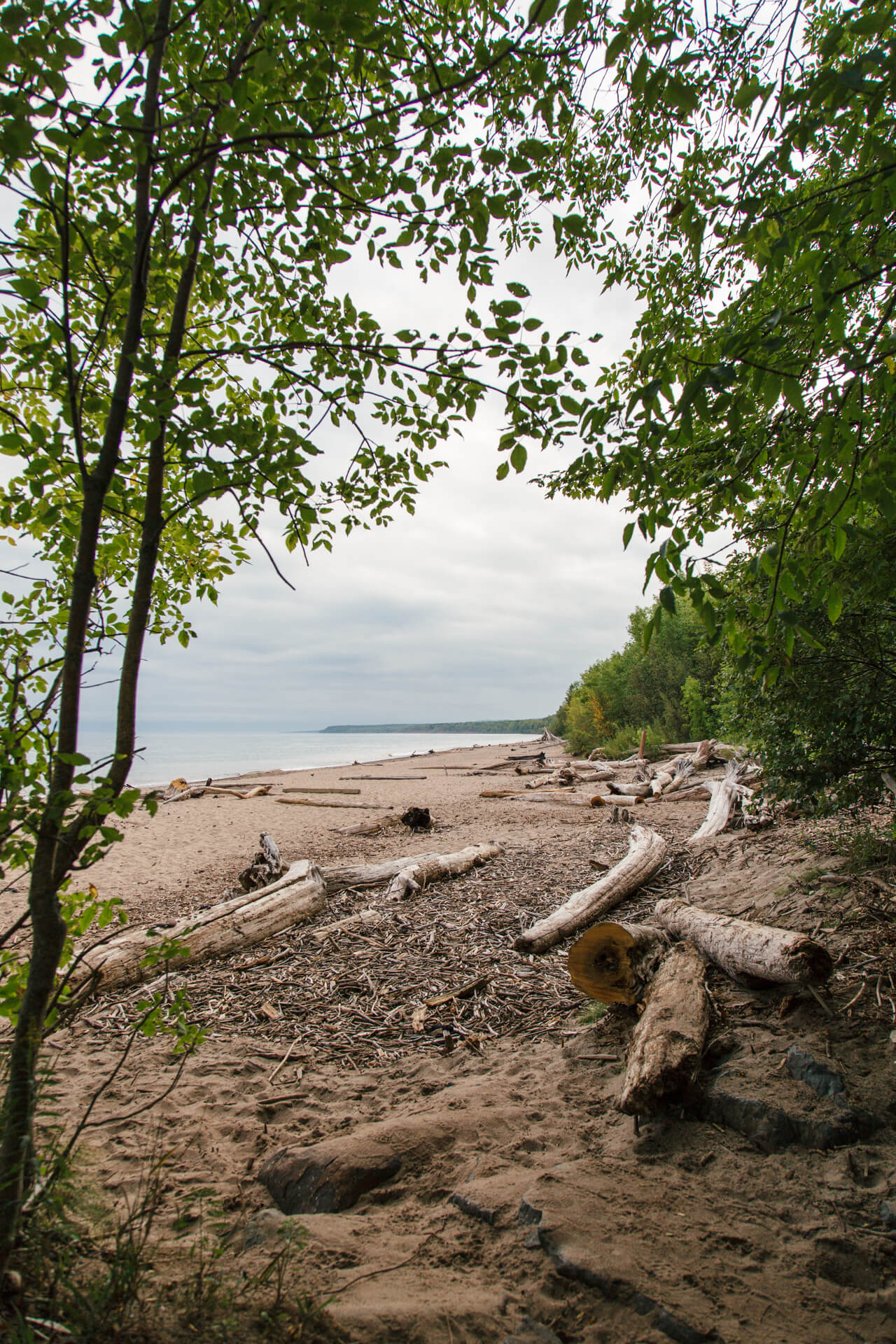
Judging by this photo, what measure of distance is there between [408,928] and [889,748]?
182 inches

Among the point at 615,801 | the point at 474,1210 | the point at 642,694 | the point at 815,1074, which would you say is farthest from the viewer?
the point at 642,694

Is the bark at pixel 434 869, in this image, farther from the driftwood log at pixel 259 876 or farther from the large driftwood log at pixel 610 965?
the large driftwood log at pixel 610 965

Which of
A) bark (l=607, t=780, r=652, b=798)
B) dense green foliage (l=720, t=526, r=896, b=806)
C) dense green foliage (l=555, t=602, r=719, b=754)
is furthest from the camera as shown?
dense green foliage (l=555, t=602, r=719, b=754)

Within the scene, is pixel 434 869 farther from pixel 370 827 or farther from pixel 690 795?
pixel 690 795

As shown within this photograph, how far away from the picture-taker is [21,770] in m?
1.87

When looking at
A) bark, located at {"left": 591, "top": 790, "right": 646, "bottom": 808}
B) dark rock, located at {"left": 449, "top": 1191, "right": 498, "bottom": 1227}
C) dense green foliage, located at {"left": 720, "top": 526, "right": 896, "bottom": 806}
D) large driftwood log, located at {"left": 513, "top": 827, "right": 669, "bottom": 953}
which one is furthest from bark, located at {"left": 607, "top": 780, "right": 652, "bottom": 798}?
dark rock, located at {"left": 449, "top": 1191, "right": 498, "bottom": 1227}

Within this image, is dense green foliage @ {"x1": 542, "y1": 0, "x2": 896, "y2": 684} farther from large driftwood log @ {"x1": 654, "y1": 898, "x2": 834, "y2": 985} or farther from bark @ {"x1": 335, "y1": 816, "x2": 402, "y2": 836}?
bark @ {"x1": 335, "y1": 816, "x2": 402, "y2": 836}

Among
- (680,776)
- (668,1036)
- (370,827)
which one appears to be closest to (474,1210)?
(668,1036)

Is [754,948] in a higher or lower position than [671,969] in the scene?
higher

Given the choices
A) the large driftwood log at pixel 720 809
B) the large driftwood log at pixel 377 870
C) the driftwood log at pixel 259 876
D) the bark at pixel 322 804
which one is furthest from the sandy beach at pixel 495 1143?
the bark at pixel 322 804

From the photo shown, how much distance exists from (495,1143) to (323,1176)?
84 centimetres

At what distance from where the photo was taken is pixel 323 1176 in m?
2.76

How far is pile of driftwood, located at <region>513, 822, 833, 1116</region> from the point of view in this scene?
3080 mm

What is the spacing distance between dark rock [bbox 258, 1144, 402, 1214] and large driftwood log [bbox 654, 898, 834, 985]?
239 cm
